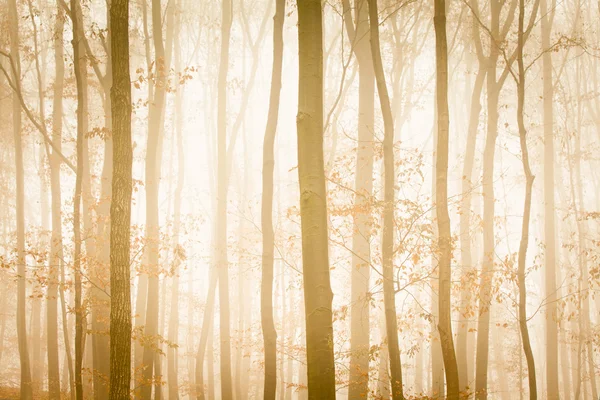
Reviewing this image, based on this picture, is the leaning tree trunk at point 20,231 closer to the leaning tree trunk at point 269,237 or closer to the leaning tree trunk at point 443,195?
the leaning tree trunk at point 269,237

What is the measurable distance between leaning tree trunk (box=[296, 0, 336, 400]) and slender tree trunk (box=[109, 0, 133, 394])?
2.87 m

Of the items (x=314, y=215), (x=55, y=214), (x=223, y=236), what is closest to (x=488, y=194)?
(x=223, y=236)

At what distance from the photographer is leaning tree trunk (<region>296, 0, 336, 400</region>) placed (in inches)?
178

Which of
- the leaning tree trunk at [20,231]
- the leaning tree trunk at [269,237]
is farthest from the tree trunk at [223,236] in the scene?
the leaning tree trunk at [20,231]

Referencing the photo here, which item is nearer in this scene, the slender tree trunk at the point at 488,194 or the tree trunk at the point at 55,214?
the slender tree trunk at the point at 488,194

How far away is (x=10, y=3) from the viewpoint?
1470 centimetres

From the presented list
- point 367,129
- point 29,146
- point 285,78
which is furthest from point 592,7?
point 29,146

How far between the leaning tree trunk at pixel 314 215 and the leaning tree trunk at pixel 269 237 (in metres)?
3.82

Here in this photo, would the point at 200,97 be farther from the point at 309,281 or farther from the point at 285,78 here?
the point at 309,281

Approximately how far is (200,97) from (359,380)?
55.5 ft

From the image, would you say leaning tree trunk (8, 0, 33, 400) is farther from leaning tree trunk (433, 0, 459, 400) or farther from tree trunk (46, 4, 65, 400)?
leaning tree trunk (433, 0, 459, 400)

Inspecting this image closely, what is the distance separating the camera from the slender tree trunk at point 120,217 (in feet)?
19.1

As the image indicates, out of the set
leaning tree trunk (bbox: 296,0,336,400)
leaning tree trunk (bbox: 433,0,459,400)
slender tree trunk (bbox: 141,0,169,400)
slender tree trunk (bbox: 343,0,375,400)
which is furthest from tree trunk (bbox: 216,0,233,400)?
leaning tree trunk (bbox: 296,0,336,400)

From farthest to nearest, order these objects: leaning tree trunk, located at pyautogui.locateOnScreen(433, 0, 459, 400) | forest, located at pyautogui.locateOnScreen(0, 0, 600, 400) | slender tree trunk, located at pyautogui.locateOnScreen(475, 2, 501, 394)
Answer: slender tree trunk, located at pyautogui.locateOnScreen(475, 2, 501, 394) → leaning tree trunk, located at pyautogui.locateOnScreen(433, 0, 459, 400) → forest, located at pyautogui.locateOnScreen(0, 0, 600, 400)
